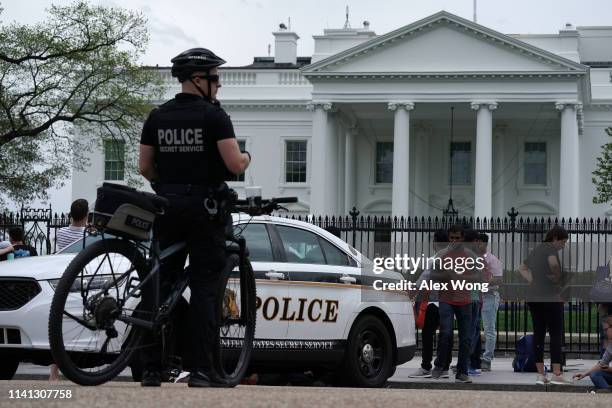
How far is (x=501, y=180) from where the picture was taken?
61906mm

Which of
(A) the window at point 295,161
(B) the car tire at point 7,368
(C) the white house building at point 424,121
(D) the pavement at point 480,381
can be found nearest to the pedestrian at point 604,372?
(D) the pavement at point 480,381

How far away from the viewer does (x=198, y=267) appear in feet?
22.3

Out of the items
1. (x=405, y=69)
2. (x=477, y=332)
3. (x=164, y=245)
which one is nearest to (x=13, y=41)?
(x=405, y=69)

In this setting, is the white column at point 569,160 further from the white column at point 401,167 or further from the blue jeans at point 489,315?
the blue jeans at point 489,315

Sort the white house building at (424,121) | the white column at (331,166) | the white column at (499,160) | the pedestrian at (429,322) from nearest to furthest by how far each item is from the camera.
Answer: the pedestrian at (429,322) < the white house building at (424,121) < the white column at (331,166) < the white column at (499,160)

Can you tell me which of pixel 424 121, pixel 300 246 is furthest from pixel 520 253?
pixel 424 121

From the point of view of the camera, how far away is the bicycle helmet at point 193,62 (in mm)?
6871

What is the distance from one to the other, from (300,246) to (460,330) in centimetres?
346

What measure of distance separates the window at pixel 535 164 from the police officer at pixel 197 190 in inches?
2214

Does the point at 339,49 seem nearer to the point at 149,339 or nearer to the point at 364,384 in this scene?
the point at 364,384

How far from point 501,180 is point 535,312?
49.0 metres

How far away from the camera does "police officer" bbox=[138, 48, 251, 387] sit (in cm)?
670

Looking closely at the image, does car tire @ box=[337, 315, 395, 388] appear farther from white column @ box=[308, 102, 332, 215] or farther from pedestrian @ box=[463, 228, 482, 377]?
white column @ box=[308, 102, 332, 215]

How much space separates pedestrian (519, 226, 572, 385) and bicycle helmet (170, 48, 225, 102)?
7331mm
